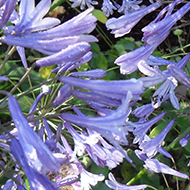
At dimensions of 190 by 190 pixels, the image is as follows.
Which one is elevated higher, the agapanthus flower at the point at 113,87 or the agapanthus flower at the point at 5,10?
the agapanthus flower at the point at 5,10

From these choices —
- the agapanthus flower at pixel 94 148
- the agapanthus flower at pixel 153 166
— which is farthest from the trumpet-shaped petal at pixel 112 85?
the agapanthus flower at pixel 153 166

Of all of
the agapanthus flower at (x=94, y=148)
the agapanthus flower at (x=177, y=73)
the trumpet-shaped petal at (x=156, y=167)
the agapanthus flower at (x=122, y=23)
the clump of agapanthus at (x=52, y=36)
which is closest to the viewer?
the clump of agapanthus at (x=52, y=36)

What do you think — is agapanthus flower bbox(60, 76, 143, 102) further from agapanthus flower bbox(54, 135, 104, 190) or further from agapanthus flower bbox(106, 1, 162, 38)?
agapanthus flower bbox(106, 1, 162, 38)

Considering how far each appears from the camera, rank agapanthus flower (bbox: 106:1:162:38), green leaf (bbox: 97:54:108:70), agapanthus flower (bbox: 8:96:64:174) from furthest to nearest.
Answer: green leaf (bbox: 97:54:108:70)
agapanthus flower (bbox: 106:1:162:38)
agapanthus flower (bbox: 8:96:64:174)

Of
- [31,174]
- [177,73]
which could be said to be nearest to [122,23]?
[177,73]

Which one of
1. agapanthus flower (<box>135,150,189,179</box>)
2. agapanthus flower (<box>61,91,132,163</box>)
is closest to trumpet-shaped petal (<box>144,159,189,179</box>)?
agapanthus flower (<box>135,150,189,179</box>)

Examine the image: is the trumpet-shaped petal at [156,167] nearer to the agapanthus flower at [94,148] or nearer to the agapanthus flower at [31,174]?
the agapanthus flower at [94,148]

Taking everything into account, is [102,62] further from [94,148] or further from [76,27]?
[76,27]
